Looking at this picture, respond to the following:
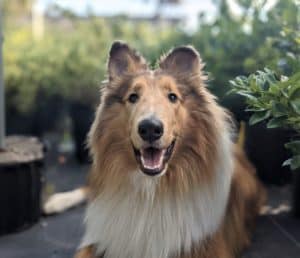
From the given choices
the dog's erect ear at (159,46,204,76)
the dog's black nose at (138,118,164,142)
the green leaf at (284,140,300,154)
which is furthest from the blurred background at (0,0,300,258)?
the dog's black nose at (138,118,164,142)

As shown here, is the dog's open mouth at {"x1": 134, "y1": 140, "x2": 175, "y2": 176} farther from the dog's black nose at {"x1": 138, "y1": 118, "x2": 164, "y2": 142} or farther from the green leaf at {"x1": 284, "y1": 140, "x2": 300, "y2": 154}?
the green leaf at {"x1": 284, "y1": 140, "x2": 300, "y2": 154}

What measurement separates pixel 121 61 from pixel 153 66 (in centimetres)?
39

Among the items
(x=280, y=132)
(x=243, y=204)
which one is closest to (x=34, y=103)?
(x=280, y=132)

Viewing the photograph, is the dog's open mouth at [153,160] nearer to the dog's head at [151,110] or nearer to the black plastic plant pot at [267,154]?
the dog's head at [151,110]

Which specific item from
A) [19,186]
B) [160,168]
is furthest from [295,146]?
[19,186]

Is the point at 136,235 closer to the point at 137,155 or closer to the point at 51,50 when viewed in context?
the point at 137,155

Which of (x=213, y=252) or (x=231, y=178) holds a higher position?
(x=231, y=178)

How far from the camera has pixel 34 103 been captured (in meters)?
7.69

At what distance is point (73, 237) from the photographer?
13.6 ft

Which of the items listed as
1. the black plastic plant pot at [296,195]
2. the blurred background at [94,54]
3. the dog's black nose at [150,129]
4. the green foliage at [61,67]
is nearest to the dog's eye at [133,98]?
the dog's black nose at [150,129]

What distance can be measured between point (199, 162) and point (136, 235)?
0.60 meters

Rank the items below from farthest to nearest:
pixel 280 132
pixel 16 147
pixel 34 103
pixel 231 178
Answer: pixel 34 103, pixel 280 132, pixel 16 147, pixel 231 178

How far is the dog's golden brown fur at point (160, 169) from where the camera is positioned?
119 inches

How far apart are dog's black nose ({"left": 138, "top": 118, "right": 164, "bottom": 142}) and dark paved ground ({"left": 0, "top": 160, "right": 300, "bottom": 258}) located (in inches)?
50.9
